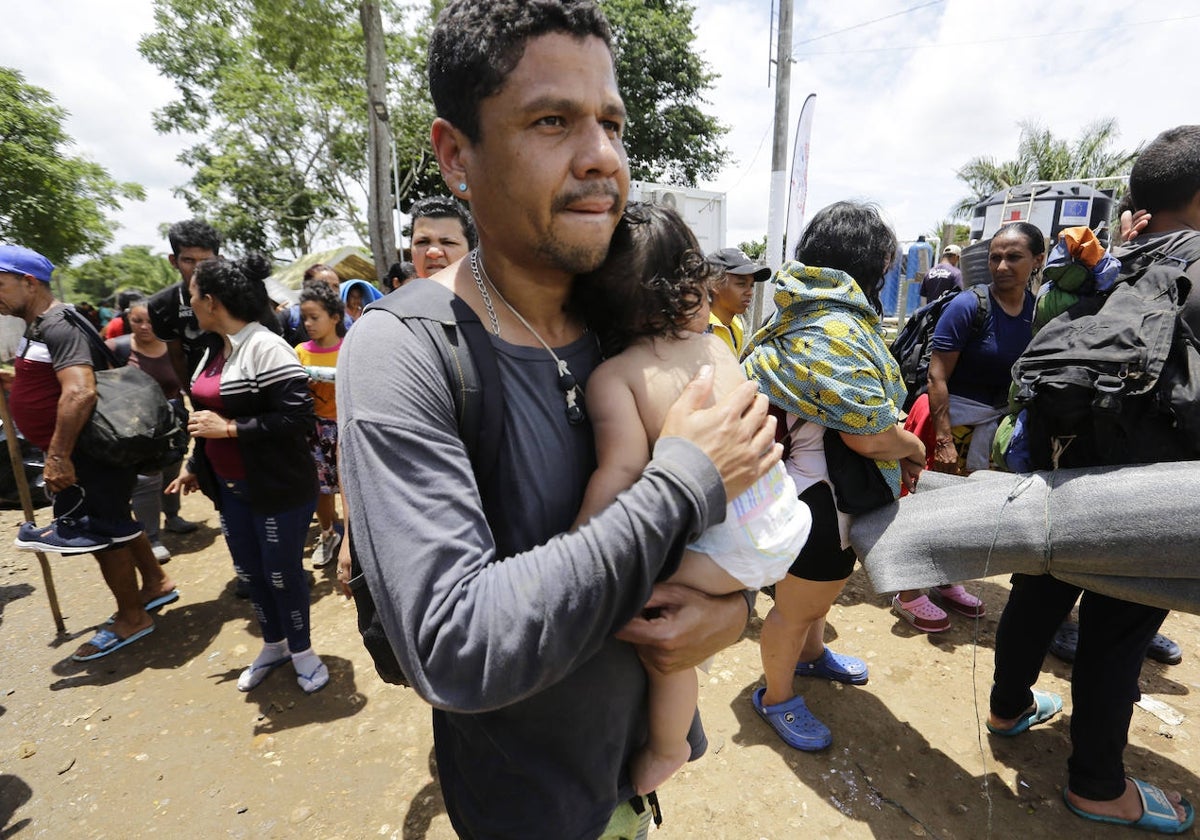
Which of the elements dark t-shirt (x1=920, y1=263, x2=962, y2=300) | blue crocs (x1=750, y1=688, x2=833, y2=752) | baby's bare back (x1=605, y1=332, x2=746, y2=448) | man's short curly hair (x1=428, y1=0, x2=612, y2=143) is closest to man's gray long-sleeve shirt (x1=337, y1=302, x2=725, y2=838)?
baby's bare back (x1=605, y1=332, x2=746, y2=448)

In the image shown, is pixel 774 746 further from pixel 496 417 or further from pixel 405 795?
pixel 496 417

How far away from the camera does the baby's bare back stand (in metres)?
1.10

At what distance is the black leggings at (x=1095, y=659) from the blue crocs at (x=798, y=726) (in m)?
0.94

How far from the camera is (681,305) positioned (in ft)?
4.01

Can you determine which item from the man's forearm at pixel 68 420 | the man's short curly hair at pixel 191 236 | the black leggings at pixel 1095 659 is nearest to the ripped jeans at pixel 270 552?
the man's forearm at pixel 68 420

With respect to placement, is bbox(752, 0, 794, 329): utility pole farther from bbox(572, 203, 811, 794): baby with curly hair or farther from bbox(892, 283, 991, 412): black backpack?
bbox(572, 203, 811, 794): baby with curly hair

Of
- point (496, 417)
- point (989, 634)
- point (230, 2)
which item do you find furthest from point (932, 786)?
point (230, 2)

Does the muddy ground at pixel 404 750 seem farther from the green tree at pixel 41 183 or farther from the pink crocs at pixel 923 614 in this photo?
the green tree at pixel 41 183

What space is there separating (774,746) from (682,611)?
2135 mm

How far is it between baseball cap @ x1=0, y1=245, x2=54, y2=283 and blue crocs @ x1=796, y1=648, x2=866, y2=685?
4.84 m

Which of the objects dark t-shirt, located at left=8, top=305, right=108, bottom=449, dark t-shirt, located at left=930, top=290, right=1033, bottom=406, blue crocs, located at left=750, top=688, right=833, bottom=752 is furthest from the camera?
dark t-shirt, located at left=930, top=290, right=1033, bottom=406

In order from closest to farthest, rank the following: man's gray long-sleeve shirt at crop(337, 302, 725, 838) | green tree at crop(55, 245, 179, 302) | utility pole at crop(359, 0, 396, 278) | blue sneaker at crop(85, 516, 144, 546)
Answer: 1. man's gray long-sleeve shirt at crop(337, 302, 725, 838)
2. blue sneaker at crop(85, 516, 144, 546)
3. utility pole at crop(359, 0, 396, 278)
4. green tree at crop(55, 245, 179, 302)

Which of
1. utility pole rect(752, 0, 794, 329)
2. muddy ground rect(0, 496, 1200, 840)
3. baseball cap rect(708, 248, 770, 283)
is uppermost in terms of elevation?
utility pole rect(752, 0, 794, 329)

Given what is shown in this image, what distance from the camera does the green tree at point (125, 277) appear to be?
1657 inches
